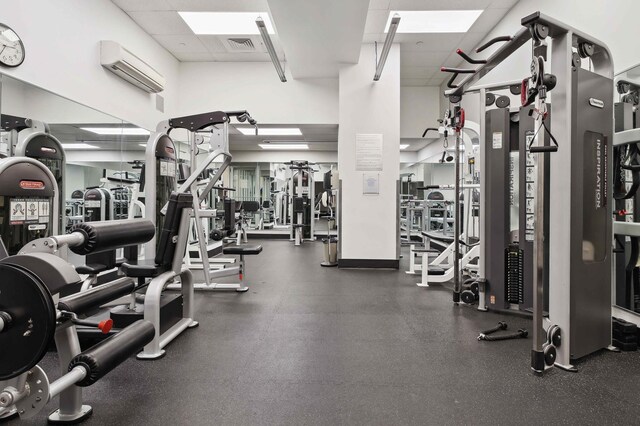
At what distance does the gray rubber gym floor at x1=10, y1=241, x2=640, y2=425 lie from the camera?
5.16 ft

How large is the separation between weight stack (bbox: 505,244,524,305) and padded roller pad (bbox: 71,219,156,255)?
113 inches

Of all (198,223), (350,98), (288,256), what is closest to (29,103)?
(198,223)

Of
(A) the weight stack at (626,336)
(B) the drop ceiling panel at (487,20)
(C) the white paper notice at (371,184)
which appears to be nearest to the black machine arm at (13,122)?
(C) the white paper notice at (371,184)

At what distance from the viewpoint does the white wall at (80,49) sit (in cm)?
306

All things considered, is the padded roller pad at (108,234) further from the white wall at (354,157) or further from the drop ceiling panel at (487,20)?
the drop ceiling panel at (487,20)

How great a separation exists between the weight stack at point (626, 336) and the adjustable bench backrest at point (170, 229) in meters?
3.10

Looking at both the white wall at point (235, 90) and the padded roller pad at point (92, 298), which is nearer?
the padded roller pad at point (92, 298)

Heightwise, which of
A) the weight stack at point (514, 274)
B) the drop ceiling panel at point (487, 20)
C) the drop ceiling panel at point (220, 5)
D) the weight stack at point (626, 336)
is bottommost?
the weight stack at point (626, 336)

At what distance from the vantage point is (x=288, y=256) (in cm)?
635

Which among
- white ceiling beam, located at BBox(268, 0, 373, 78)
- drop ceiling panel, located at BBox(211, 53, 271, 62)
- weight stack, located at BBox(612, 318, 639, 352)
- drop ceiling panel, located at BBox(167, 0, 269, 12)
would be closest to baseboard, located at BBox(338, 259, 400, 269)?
weight stack, located at BBox(612, 318, 639, 352)

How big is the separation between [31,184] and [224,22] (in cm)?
370

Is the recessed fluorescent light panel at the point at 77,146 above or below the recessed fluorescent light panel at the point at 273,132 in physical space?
below

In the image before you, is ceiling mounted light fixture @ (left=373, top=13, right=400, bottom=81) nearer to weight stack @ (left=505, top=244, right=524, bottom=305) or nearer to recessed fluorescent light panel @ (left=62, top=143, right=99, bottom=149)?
weight stack @ (left=505, top=244, right=524, bottom=305)

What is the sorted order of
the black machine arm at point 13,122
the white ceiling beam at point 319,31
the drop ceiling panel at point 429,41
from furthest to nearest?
1. the drop ceiling panel at point 429,41
2. the white ceiling beam at point 319,31
3. the black machine arm at point 13,122
